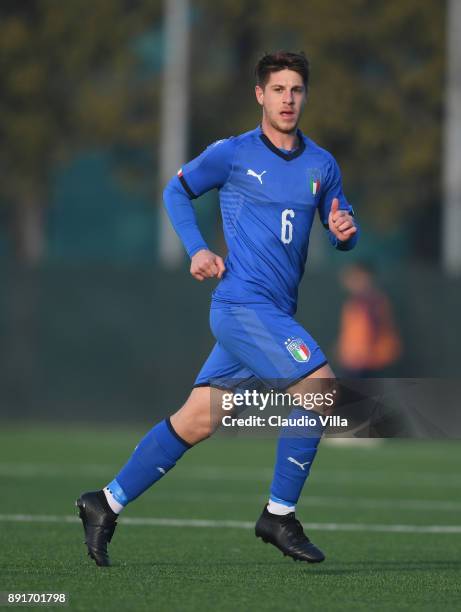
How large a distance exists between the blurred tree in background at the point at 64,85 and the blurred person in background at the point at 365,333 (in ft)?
28.4

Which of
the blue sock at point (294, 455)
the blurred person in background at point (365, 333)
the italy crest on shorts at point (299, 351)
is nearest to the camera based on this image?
the italy crest on shorts at point (299, 351)

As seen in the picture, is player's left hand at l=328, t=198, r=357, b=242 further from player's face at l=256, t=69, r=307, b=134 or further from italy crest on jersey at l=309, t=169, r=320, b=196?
player's face at l=256, t=69, r=307, b=134

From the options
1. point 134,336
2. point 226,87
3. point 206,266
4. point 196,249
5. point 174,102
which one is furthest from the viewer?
point 226,87

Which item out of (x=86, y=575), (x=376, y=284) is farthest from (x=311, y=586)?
(x=376, y=284)

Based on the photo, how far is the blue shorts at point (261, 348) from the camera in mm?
7340

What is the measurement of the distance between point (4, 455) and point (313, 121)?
10350 mm

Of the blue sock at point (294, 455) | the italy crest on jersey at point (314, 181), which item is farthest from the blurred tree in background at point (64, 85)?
the blue sock at point (294, 455)

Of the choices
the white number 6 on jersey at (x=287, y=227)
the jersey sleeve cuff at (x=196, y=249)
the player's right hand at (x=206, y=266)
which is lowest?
the player's right hand at (x=206, y=266)

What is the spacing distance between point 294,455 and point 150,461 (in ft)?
2.17

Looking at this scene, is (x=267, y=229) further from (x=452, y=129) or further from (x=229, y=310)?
(x=452, y=129)

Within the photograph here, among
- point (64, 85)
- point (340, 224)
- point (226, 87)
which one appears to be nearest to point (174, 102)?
point (64, 85)

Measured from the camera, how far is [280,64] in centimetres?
758

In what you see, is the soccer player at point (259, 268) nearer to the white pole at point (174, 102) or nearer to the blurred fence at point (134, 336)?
the blurred fence at point (134, 336)

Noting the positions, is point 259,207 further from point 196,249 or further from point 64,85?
point 64,85
